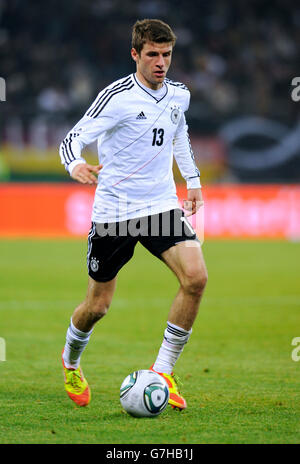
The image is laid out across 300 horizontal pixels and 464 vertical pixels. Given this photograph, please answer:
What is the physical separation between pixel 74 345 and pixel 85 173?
146 cm

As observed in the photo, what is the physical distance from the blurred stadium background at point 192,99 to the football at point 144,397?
15968mm

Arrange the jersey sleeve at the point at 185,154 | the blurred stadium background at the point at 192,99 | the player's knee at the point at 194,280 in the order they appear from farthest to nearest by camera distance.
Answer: the blurred stadium background at the point at 192,99 < the jersey sleeve at the point at 185,154 < the player's knee at the point at 194,280

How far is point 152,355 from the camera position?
765 centimetres

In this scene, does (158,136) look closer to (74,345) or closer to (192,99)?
(74,345)

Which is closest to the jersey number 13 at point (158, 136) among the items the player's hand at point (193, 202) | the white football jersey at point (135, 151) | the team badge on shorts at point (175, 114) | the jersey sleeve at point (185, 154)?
the white football jersey at point (135, 151)

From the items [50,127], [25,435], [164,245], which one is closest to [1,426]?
[25,435]

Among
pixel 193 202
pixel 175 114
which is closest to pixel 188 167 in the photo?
pixel 193 202

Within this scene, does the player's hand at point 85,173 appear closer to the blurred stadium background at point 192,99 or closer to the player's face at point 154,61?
the player's face at point 154,61

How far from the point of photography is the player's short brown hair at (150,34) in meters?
5.53

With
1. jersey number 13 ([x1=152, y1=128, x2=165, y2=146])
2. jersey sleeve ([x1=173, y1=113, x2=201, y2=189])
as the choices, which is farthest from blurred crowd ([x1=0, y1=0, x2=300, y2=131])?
jersey number 13 ([x1=152, y1=128, x2=165, y2=146])

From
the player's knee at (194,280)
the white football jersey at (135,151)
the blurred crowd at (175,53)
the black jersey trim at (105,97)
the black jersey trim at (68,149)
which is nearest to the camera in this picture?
the black jersey trim at (68,149)

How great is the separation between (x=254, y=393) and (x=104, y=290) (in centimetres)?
131

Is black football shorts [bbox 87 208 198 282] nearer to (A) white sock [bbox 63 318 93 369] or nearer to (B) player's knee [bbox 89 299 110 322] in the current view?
(B) player's knee [bbox 89 299 110 322]
